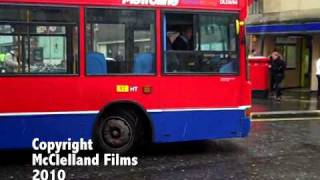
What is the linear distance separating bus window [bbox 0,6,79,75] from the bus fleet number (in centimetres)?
153

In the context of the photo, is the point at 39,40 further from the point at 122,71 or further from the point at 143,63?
the point at 143,63

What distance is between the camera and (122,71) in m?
9.63

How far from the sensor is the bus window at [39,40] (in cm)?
899

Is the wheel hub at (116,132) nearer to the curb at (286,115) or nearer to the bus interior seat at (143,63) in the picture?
the bus interior seat at (143,63)

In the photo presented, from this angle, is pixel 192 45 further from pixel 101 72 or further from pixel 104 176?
pixel 104 176

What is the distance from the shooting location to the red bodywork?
357 inches

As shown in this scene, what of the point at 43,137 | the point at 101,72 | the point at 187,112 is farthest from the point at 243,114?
the point at 43,137

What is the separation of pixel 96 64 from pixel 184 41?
1562 mm

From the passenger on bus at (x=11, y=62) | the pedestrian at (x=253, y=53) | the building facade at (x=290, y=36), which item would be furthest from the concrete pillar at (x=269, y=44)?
the passenger on bus at (x=11, y=62)

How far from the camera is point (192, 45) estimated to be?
32.9 ft

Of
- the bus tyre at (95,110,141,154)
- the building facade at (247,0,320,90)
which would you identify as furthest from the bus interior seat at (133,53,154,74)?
the building facade at (247,0,320,90)

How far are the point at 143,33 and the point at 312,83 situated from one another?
1704 cm

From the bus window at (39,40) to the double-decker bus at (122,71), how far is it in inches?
0.6

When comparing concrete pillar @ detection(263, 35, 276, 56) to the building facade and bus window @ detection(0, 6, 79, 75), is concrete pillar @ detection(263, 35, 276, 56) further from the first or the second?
bus window @ detection(0, 6, 79, 75)
